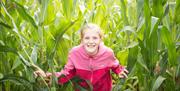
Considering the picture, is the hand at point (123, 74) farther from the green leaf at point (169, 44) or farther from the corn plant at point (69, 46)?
the green leaf at point (169, 44)

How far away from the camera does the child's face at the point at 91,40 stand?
71.5 inches

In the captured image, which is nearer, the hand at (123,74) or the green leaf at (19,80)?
the green leaf at (19,80)

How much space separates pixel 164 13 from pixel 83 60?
17.6 inches

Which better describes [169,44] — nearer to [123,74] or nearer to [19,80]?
[123,74]

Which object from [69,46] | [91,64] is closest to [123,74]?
[91,64]

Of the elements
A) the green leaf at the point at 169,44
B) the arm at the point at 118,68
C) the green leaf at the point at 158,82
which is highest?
the green leaf at the point at 169,44

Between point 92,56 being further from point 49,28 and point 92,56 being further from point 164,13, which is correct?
point 164,13

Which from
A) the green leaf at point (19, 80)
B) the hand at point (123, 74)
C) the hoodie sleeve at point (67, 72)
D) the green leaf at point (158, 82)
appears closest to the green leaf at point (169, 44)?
the green leaf at point (158, 82)

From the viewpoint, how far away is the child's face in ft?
5.96

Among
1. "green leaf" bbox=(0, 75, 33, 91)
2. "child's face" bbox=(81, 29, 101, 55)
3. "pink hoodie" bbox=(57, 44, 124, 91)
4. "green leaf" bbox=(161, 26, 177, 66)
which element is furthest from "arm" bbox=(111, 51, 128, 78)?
"green leaf" bbox=(0, 75, 33, 91)

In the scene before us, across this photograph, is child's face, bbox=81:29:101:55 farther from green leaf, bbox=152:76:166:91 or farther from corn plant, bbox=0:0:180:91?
green leaf, bbox=152:76:166:91

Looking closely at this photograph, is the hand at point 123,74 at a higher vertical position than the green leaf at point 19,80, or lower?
lower

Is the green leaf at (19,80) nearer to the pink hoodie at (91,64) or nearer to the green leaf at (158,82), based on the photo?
the pink hoodie at (91,64)

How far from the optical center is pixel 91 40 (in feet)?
5.92
